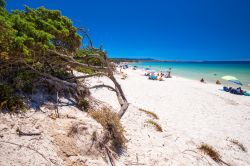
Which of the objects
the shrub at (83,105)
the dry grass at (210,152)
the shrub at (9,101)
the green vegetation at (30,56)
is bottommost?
the dry grass at (210,152)

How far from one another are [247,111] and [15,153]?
15551 millimetres

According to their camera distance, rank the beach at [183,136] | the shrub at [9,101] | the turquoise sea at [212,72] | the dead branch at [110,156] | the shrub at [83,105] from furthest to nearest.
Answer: the turquoise sea at [212,72], the shrub at [83,105], the beach at [183,136], the dead branch at [110,156], the shrub at [9,101]

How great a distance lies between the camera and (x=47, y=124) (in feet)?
15.2

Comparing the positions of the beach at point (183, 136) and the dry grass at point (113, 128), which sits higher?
the dry grass at point (113, 128)

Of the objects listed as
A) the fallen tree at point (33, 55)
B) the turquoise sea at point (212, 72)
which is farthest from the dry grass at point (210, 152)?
the turquoise sea at point (212, 72)

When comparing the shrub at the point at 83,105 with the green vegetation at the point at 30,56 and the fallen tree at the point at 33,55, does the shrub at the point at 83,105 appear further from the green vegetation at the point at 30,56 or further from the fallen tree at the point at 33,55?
the fallen tree at the point at 33,55

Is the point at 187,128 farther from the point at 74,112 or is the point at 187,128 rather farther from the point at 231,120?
the point at 74,112

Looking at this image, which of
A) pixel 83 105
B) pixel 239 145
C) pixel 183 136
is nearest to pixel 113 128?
pixel 83 105

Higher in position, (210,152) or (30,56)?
(30,56)

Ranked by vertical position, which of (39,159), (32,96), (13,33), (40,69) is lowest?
(39,159)

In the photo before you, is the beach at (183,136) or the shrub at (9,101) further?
the beach at (183,136)

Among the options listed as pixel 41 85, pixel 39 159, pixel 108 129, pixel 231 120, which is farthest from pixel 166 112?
pixel 39 159

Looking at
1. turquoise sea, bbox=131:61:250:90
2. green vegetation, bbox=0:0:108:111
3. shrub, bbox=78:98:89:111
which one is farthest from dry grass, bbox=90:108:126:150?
turquoise sea, bbox=131:61:250:90

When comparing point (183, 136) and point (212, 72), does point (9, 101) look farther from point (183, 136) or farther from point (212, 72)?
point (212, 72)
